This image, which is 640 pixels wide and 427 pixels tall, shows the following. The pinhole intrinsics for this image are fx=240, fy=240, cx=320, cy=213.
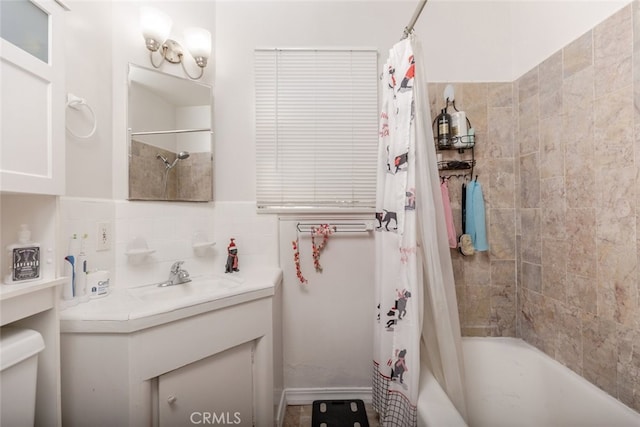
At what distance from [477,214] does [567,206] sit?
0.37 metres

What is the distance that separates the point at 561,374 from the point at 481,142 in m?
1.27

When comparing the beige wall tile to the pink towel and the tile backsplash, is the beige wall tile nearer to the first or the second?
the pink towel

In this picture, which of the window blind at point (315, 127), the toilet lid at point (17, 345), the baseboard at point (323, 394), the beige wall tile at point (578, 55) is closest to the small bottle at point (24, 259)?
the toilet lid at point (17, 345)

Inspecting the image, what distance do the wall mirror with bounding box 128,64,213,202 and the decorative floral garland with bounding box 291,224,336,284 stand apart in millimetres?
638

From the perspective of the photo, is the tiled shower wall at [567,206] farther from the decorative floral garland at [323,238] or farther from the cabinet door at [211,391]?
the cabinet door at [211,391]

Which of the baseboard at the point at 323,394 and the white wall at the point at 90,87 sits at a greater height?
the white wall at the point at 90,87

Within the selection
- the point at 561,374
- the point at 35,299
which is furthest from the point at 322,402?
the point at 35,299

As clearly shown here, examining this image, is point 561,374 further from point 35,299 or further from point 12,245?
point 12,245

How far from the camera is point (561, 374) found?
3.76ft

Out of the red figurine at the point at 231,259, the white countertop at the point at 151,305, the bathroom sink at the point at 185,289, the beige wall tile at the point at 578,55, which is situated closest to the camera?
the white countertop at the point at 151,305

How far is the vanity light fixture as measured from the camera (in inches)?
49.9

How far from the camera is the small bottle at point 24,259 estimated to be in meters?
0.73

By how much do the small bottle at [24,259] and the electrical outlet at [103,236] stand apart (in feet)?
1.19

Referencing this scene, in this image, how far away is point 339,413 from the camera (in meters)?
1.42
